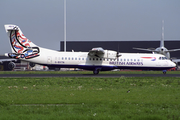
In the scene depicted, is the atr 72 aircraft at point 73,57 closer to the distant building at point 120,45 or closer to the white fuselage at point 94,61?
the white fuselage at point 94,61

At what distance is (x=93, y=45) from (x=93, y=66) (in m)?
59.9

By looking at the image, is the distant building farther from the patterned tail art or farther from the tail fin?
the tail fin

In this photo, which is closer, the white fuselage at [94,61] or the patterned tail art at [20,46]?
the patterned tail art at [20,46]

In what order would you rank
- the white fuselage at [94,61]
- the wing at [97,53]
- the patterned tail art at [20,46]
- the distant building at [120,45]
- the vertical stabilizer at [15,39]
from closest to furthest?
the patterned tail art at [20,46]
the vertical stabilizer at [15,39]
the wing at [97,53]
the white fuselage at [94,61]
the distant building at [120,45]

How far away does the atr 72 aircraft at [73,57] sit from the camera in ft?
122

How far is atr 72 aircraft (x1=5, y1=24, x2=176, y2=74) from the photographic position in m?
37.2

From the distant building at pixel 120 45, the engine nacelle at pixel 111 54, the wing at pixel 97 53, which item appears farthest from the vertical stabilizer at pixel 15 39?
the distant building at pixel 120 45

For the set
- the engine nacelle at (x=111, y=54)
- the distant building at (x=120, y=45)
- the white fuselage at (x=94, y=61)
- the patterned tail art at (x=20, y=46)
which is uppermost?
the distant building at (x=120, y=45)

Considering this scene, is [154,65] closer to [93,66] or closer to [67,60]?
[93,66]

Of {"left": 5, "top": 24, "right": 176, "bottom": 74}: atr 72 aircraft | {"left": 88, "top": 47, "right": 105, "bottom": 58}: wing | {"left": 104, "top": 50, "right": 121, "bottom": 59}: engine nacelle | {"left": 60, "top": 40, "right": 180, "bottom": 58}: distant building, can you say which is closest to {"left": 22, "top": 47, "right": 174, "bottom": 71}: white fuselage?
{"left": 5, "top": 24, "right": 176, "bottom": 74}: atr 72 aircraft

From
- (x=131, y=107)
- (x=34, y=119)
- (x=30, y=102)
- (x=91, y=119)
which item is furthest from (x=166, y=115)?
(x=30, y=102)

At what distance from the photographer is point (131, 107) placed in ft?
37.7

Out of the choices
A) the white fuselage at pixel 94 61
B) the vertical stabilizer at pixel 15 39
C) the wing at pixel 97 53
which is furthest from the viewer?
the white fuselage at pixel 94 61

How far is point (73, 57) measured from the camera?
38.0 meters
